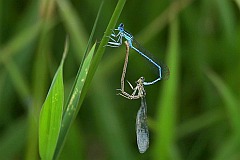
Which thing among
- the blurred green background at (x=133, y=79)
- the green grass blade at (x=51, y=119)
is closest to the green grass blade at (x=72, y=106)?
the green grass blade at (x=51, y=119)

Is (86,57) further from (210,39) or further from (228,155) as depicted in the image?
(210,39)

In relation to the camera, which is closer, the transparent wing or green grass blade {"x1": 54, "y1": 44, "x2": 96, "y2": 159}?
green grass blade {"x1": 54, "y1": 44, "x2": 96, "y2": 159}

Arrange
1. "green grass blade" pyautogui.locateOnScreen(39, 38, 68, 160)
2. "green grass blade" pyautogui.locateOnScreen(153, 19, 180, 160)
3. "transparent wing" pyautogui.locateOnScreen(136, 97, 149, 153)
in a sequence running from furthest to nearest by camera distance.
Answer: "green grass blade" pyautogui.locateOnScreen(153, 19, 180, 160) → "transparent wing" pyautogui.locateOnScreen(136, 97, 149, 153) → "green grass blade" pyautogui.locateOnScreen(39, 38, 68, 160)

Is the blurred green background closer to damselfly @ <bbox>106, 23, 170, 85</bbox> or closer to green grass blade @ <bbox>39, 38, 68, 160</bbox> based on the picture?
damselfly @ <bbox>106, 23, 170, 85</bbox>

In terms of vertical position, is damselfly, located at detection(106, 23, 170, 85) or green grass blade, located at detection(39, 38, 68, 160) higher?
damselfly, located at detection(106, 23, 170, 85)

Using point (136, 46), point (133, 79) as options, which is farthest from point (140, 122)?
point (133, 79)

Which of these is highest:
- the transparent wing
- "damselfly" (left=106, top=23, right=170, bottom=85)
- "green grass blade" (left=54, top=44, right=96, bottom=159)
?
"damselfly" (left=106, top=23, right=170, bottom=85)

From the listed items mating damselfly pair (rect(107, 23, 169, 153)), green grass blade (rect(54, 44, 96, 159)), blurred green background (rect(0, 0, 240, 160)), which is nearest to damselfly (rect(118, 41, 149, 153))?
mating damselfly pair (rect(107, 23, 169, 153))
